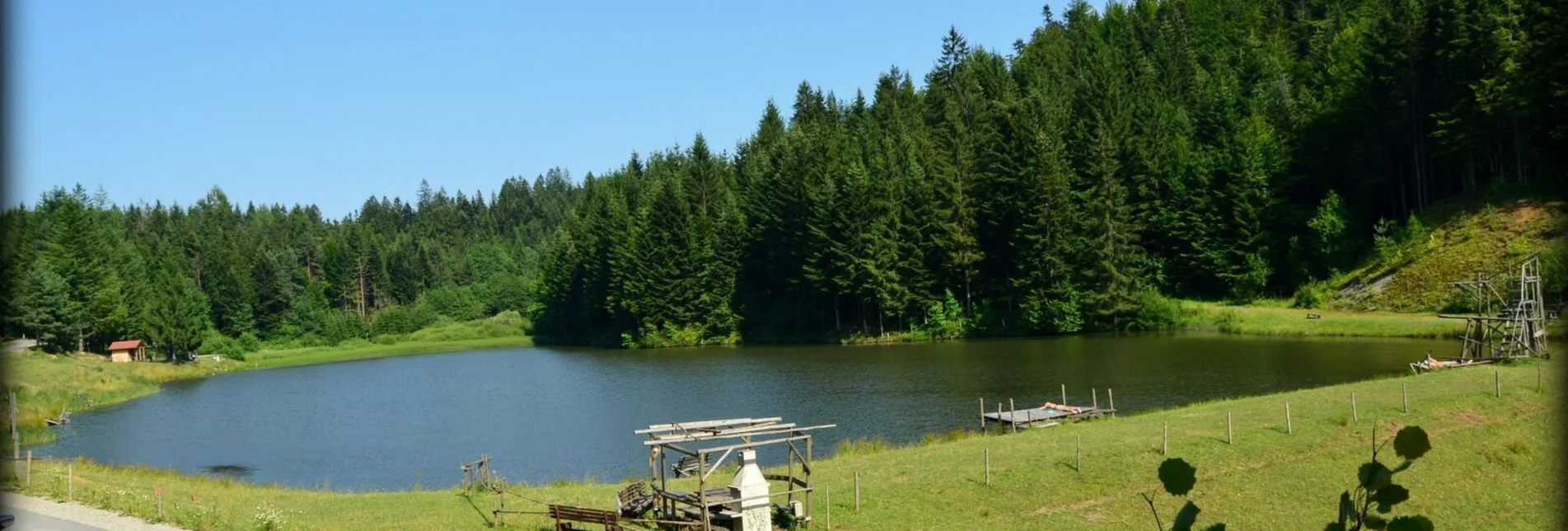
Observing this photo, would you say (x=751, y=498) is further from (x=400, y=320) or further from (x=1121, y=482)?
(x=400, y=320)

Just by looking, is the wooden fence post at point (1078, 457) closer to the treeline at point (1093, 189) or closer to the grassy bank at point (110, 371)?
the grassy bank at point (110, 371)

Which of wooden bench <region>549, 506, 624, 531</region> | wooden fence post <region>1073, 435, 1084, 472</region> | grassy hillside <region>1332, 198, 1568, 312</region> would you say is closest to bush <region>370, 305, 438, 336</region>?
grassy hillside <region>1332, 198, 1568, 312</region>

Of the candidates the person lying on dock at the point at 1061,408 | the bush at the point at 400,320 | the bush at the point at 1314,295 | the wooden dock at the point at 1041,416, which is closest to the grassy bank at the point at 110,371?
the bush at the point at 400,320

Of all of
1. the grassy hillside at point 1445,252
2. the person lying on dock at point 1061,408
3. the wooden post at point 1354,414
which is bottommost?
the person lying on dock at point 1061,408

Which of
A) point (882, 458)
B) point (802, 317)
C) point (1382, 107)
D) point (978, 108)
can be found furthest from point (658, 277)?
point (882, 458)

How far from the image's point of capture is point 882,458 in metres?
34.2

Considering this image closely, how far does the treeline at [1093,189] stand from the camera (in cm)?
7612

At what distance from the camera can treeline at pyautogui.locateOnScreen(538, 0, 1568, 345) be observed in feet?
250

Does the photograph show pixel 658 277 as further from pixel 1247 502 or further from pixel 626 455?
pixel 1247 502

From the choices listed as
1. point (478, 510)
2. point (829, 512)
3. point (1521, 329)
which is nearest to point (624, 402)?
point (478, 510)

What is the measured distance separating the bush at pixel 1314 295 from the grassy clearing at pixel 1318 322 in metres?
0.86

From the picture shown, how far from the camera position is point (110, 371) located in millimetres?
83688

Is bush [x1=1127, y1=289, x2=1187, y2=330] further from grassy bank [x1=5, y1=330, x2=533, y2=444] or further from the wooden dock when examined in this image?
grassy bank [x1=5, y1=330, x2=533, y2=444]

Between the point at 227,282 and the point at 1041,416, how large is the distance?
128 metres
